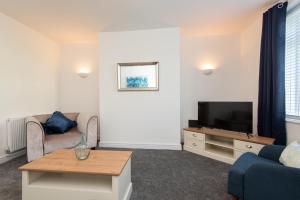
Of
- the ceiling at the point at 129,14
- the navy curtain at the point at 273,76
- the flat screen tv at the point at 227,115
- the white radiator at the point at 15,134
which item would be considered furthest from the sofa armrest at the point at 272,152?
the white radiator at the point at 15,134

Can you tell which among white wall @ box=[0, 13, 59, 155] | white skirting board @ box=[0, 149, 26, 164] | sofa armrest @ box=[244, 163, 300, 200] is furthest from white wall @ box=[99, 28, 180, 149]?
sofa armrest @ box=[244, 163, 300, 200]

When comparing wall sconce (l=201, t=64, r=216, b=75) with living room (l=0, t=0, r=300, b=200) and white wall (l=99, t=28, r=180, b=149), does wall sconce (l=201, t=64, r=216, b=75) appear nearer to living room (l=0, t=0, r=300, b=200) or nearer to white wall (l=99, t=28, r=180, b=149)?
living room (l=0, t=0, r=300, b=200)

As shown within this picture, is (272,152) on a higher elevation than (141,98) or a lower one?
lower

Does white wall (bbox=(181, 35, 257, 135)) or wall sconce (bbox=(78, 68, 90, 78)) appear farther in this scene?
wall sconce (bbox=(78, 68, 90, 78))

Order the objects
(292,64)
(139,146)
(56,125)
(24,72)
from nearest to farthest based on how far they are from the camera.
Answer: (292,64) < (56,125) < (24,72) < (139,146)

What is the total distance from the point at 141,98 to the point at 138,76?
0.48 metres

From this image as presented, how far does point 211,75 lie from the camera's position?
402cm

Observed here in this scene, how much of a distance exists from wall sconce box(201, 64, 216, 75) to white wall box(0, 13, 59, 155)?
365 cm

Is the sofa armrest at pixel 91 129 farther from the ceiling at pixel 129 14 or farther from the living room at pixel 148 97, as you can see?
the ceiling at pixel 129 14

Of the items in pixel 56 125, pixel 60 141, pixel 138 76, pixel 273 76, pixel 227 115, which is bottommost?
pixel 60 141

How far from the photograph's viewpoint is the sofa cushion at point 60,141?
2.84m

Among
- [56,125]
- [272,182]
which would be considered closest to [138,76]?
[56,125]

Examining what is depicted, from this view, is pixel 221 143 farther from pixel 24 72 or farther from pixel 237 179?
pixel 24 72

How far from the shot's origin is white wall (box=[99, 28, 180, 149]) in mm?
3635
